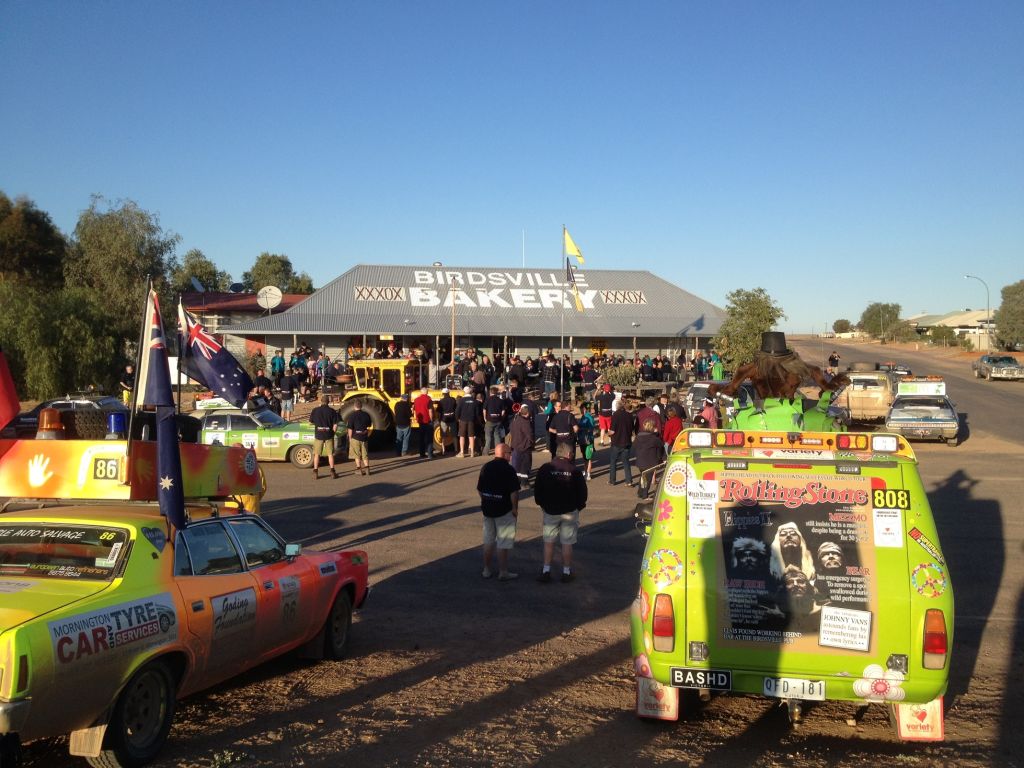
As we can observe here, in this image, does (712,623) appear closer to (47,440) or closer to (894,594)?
(894,594)

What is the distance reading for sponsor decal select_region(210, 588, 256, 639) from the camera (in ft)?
19.1

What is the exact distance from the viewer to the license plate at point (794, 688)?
5344mm

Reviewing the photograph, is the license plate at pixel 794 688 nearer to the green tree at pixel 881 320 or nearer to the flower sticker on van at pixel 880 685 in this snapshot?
the flower sticker on van at pixel 880 685

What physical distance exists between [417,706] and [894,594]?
A: 3.24 m

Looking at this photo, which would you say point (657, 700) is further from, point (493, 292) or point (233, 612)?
point (493, 292)

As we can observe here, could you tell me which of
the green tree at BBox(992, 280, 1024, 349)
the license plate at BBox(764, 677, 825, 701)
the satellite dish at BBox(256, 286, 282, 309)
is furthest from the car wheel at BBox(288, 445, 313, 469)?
the green tree at BBox(992, 280, 1024, 349)

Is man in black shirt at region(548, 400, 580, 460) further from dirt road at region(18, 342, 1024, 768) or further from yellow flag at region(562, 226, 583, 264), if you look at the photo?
yellow flag at region(562, 226, 583, 264)

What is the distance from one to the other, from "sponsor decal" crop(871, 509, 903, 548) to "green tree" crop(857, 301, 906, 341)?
383 ft

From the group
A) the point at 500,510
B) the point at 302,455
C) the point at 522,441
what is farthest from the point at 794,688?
the point at 302,455

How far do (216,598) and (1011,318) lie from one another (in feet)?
281

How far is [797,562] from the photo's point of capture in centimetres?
547

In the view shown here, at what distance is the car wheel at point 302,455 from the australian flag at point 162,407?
14.1m

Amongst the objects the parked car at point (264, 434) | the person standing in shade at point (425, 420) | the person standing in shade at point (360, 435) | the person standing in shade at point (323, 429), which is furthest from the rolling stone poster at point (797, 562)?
the person standing in shade at point (425, 420)

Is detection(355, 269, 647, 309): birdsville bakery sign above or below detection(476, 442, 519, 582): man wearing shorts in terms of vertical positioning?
above
